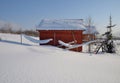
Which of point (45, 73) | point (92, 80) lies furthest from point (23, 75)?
point (92, 80)

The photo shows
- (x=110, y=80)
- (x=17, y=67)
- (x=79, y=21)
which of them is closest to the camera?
(x=110, y=80)

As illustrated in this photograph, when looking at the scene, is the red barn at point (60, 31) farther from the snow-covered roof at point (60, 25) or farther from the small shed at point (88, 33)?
the small shed at point (88, 33)

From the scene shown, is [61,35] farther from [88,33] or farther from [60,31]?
[88,33]

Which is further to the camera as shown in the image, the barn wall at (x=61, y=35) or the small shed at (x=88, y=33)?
the small shed at (x=88, y=33)

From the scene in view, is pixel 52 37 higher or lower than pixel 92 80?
higher

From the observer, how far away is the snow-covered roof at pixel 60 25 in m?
15.3

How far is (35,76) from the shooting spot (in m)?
5.78

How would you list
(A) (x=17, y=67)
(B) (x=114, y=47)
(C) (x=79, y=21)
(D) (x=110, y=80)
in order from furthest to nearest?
(C) (x=79, y=21) < (B) (x=114, y=47) < (A) (x=17, y=67) < (D) (x=110, y=80)

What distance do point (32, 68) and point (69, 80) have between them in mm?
1909

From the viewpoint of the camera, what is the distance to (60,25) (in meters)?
15.6


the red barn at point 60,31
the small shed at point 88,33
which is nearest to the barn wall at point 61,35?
the red barn at point 60,31

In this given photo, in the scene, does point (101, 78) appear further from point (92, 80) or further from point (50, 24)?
point (50, 24)

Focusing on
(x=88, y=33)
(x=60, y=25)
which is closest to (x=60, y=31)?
(x=60, y=25)

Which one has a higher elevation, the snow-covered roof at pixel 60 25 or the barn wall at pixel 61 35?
the snow-covered roof at pixel 60 25
